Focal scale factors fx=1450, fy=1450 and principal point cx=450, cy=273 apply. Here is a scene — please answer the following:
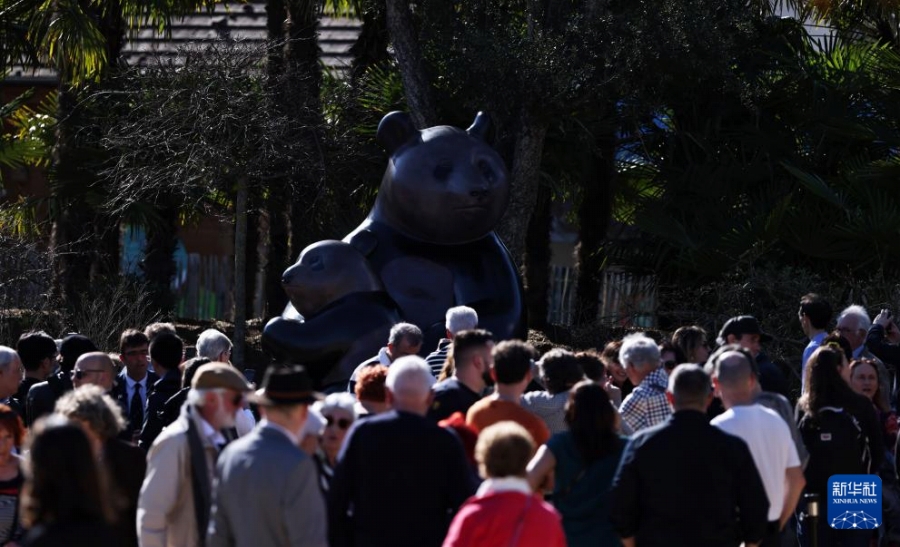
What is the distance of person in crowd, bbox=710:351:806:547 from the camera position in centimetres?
573

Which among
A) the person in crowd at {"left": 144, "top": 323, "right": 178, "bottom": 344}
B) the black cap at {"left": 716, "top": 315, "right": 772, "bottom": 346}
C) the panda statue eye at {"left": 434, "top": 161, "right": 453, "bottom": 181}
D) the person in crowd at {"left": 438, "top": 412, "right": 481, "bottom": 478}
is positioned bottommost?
the person in crowd at {"left": 438, "top": 412, "right": 481, "bottom": 478}

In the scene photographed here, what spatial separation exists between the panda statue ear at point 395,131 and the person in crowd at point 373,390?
415 cm

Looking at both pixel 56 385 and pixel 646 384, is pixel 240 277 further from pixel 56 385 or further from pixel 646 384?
pixel 646 384

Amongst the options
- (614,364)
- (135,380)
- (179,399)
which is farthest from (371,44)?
(179,399)

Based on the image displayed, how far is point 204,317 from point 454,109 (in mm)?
7809

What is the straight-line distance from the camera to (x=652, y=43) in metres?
13.2

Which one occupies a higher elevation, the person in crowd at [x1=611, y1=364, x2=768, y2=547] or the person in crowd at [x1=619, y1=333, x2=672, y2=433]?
the person in crowd at [x1=619, y1=333, x2=672, y2=433]

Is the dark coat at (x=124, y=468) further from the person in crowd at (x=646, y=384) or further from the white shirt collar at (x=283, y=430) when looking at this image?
the person in crowd at (x=646, y=384)

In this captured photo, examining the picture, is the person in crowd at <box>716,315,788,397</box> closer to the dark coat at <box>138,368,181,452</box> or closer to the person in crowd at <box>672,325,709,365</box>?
the person in crowd at <box>672,325,709,365</box>

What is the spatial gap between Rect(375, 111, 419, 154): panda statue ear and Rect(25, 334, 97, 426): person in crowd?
280 centimetres

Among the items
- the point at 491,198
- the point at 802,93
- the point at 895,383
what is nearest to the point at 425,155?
the point at 491,198

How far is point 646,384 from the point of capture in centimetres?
645

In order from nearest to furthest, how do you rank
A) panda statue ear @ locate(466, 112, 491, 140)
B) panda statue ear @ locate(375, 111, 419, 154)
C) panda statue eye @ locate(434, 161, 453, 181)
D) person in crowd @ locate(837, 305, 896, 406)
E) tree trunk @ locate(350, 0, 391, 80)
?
person in crowd @ locate(837, 305, 896, 406) → panda statue eye @ locate(434, 161, 453, 181) → panda statue ear @ locate(375, 111, 419, 154) → panda statue ear @ locate(466, 112, 491, 140) → tree trunk @ locate(350, 0, 391, 80)

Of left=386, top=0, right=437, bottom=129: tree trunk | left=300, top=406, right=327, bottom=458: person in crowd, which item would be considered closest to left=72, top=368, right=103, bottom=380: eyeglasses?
left=300, top=406, right=327, bottom=458: person in crowd
